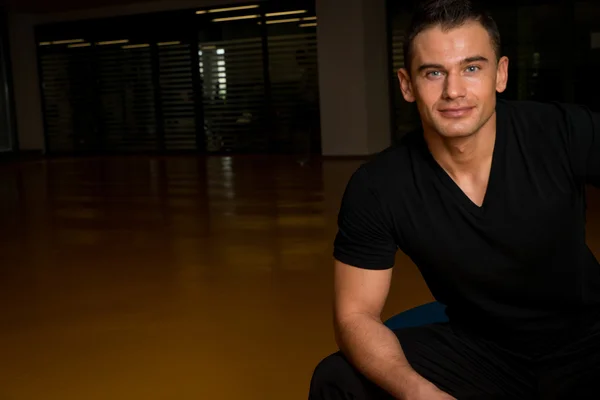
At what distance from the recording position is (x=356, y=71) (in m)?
8.93

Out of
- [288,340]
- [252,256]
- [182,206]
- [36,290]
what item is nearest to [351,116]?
[182,206]

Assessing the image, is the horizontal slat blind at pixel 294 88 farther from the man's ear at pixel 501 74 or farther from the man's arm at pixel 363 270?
the man's arm at pixel 363 270

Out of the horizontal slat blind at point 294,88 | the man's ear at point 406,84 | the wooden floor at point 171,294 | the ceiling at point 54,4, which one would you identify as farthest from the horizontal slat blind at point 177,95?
the man's ear at point 406,84

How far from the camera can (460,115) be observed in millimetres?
1413

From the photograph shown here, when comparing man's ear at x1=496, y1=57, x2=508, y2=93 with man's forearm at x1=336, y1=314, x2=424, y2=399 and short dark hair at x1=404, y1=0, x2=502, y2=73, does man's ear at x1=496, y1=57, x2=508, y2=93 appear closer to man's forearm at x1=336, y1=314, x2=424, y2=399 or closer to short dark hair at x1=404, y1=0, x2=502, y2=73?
short dark hair at x1=404, y1=0, x2=502, y2=73

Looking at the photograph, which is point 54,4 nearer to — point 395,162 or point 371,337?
point 395,162

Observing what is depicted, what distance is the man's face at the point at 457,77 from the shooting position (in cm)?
141

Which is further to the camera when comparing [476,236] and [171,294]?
[171,294]

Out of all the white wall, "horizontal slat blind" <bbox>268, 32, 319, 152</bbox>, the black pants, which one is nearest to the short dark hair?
the black pants

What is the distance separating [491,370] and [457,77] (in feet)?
1.97

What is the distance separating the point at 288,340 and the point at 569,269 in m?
1.22

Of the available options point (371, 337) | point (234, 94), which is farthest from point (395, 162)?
point (234, 94)

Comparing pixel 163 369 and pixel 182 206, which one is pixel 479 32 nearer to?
pixel 163 369

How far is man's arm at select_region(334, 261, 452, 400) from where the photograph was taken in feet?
4.33
